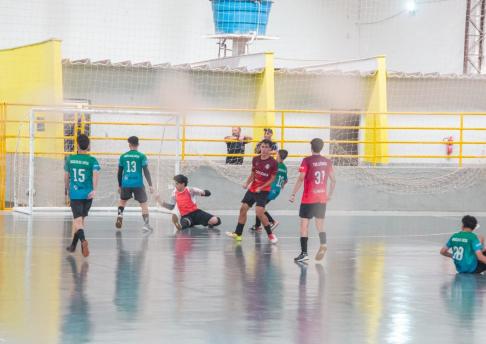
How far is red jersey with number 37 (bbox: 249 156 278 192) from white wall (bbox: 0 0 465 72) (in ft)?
62.0

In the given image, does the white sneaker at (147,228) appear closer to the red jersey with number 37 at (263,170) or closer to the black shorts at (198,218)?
the black shorts at (198,218)

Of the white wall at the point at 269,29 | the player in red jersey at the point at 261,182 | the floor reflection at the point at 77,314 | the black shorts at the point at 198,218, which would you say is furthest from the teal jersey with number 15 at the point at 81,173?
the white wall at the point at 269,29

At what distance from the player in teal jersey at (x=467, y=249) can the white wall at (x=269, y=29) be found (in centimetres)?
2371

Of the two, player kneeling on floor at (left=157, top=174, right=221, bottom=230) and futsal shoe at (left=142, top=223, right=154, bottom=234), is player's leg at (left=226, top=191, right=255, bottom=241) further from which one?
futsal shoe at (left=142, top=223, right=154, bottom=234)

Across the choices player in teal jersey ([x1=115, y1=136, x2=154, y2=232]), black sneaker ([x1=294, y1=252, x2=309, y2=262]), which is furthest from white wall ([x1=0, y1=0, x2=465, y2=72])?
black sneaker ([x1=294, y1=252, x2=309, y2=262])

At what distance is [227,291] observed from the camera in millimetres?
13766

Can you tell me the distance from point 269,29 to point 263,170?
77.9 ft

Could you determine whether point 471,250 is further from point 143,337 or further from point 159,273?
point 143,337

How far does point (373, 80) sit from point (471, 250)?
69.0 feet

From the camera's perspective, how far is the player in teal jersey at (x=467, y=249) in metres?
15.8

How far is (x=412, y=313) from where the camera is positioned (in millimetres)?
12281

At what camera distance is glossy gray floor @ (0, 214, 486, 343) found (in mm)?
10883

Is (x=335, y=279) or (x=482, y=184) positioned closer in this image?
(x=335, y=279)

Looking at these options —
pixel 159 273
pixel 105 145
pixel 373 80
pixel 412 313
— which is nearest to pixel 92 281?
pixel 159 273
